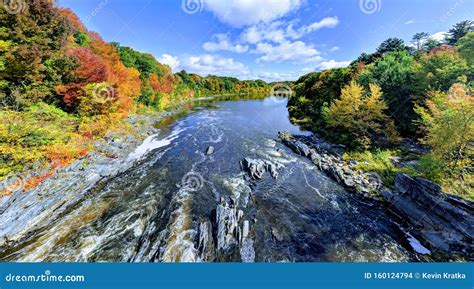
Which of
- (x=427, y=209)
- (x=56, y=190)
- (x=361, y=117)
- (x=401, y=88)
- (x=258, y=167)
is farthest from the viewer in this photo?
(x=361, y=117)

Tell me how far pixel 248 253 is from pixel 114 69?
29.5 m

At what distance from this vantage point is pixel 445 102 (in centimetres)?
1045

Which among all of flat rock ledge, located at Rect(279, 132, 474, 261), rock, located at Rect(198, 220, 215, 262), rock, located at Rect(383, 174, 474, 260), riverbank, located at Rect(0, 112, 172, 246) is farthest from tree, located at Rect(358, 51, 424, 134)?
riverbank, located at Rect(0, 112, 172, 246)

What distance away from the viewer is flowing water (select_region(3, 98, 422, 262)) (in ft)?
24.1

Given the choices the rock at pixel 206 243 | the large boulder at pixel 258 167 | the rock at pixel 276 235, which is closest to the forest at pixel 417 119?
the large boulder at pixel 258 167

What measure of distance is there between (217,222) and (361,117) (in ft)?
57.9

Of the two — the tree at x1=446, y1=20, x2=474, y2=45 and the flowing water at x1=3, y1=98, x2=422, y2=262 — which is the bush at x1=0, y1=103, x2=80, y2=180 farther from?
the tree at x1=446, y1=20, x2=474, y2=45

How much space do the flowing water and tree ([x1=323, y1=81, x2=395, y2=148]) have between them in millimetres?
6391

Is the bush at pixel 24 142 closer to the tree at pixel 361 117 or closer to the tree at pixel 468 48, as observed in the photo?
the tree at pixel 361 117

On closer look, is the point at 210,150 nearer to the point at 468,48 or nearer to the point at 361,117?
the point at 361,117

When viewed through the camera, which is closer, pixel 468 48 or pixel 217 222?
pixel 217 222

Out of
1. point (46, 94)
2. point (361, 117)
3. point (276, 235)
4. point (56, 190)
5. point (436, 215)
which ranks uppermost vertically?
point (46, 94)

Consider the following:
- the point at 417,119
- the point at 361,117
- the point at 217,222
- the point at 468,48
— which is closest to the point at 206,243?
the point at 217,222

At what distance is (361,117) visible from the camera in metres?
17.9
